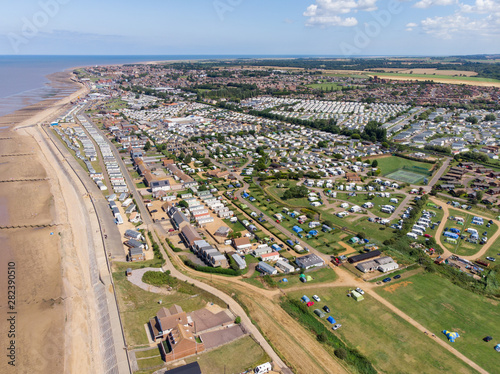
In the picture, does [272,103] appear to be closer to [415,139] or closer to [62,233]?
[415,139]

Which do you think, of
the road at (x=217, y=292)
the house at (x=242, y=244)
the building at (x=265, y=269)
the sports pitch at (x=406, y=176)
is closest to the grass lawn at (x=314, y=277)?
the building at (x=265, y=269)

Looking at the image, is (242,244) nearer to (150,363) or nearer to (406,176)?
(150,363)

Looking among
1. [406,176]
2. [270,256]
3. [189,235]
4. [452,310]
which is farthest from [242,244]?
[406,176]

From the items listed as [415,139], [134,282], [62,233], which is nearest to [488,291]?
[134,282]

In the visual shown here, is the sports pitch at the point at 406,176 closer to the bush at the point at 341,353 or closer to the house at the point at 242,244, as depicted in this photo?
the house at the point at 242,244

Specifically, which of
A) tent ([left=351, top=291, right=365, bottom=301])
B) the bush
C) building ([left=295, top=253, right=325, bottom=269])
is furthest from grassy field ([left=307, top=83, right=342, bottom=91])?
the bush

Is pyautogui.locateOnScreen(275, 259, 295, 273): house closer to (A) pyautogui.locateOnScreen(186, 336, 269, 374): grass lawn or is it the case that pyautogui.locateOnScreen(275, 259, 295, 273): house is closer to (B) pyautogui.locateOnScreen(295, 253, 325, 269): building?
(B) pyautogui.locateOnScreen(295, 253, 325, 269): building
